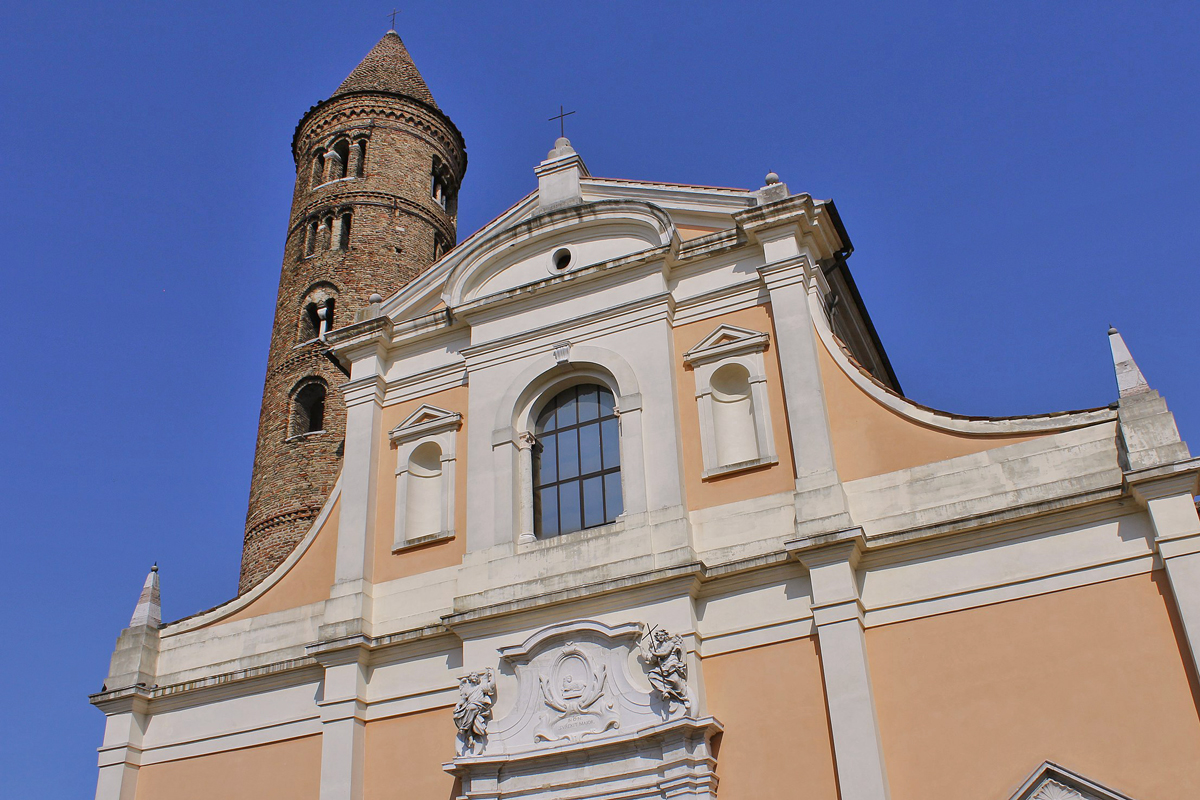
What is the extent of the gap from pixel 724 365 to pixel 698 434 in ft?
2.97

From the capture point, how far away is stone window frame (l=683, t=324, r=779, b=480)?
12414 millimetres

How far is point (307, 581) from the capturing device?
46.7 ft

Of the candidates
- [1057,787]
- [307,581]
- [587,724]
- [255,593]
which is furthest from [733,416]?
[255,593]

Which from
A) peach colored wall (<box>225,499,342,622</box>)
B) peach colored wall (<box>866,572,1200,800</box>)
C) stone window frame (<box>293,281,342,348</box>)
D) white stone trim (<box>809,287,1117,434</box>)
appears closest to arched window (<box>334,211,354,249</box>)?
stone window frame (<box>293,281,342,348</box>)

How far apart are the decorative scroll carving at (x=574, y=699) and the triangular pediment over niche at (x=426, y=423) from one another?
3527 millimetres

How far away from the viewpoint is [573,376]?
1395 cm

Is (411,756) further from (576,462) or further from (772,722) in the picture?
(772,722)

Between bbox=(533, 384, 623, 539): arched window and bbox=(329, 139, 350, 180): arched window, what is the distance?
41.3ft

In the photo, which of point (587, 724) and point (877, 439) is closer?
point (587, 724)

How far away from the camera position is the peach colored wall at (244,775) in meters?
12.8

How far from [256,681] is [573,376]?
5.14 metres

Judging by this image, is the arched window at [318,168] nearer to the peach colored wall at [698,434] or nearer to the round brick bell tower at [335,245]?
the round brick bell tower at [335,245]

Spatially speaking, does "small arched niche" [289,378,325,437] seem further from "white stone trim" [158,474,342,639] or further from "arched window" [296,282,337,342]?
"white stone trim" [158,474,342,639]

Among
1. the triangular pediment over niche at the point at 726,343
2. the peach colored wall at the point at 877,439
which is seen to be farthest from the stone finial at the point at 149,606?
the peach colored wall at the point at 877,439
